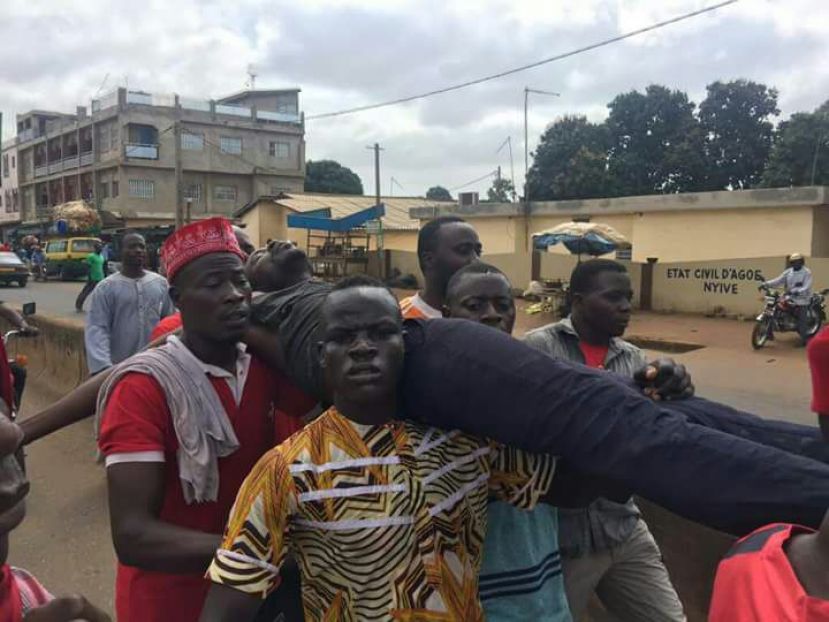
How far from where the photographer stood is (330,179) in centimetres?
5078

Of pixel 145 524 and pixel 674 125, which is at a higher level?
pixel 674 125

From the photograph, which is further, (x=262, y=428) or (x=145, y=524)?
(x=262, y=428)

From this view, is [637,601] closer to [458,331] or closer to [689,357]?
[458,331]

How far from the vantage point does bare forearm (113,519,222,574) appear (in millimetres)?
1568

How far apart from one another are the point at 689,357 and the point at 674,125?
24.5 meters

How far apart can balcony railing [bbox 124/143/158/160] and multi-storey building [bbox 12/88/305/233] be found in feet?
0.18

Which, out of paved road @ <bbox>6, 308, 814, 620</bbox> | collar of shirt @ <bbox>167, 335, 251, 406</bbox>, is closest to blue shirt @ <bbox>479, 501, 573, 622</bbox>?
collar of shirt @ <bbox>167, 335, 251, 406</bbox>

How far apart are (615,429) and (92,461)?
584 cm

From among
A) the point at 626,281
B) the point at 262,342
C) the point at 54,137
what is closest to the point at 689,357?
the point at 626,281

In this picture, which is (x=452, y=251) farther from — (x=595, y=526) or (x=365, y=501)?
(x=365, y=501)

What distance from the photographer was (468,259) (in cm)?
315

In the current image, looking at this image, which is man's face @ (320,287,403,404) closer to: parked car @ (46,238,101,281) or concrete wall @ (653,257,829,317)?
concrete wall @ (653,257,829,317)

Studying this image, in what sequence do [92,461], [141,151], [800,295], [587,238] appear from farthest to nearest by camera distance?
[141,151], [587,238], [800,295], [92,461]

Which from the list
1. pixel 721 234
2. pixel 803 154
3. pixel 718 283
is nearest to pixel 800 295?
pixel 718 283
